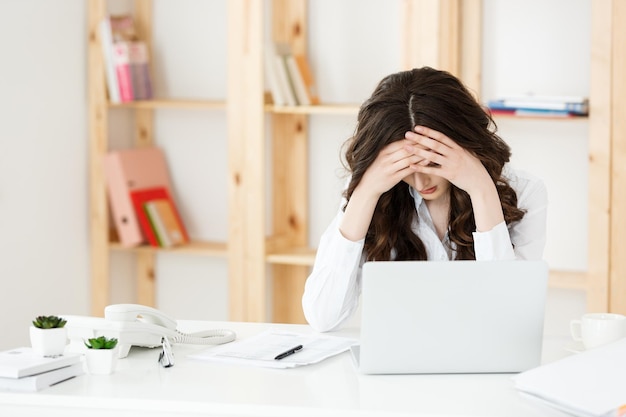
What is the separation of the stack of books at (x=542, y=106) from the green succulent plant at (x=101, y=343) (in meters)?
2.00

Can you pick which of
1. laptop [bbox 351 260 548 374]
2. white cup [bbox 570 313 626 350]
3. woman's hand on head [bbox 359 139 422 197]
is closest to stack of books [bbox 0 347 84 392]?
laptop [bbox 351 260 548 374]

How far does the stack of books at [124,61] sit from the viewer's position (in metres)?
3.88

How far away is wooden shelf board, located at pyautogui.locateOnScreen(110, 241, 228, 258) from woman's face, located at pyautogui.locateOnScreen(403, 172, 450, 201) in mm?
1624

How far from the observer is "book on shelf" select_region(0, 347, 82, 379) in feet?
5.71

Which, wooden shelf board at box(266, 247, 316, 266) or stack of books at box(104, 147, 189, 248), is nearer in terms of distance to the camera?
wooden shelf board at box(266, 247, 316, 266)

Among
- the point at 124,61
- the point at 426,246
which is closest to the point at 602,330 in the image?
the point at 426,246

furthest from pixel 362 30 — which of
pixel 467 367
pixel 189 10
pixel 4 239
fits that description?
pixel 467 367

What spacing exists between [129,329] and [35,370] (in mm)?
261

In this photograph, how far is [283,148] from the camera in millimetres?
3939

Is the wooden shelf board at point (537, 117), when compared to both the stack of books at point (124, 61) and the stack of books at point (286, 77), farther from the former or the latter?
the stack of books at point (124, 61)

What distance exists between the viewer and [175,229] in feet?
13.3

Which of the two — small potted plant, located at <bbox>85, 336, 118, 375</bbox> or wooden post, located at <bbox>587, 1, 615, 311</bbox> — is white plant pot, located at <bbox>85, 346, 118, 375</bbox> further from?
wooden post, located at <bbox>587, 1, 615, 311</bbox>

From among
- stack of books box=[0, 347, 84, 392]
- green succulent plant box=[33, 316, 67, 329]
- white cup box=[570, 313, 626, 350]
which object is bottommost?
stack of books box=[0, 347, 84, 392]

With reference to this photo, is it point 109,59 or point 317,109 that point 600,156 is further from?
point 109,59
